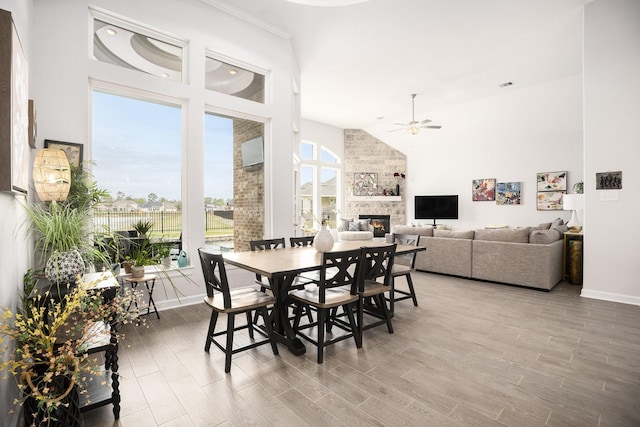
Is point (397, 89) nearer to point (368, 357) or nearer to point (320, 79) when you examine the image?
point (320, 79)

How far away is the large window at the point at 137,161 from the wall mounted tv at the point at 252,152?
0.95 meters

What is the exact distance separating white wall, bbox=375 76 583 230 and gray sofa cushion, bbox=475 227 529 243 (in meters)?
3.60

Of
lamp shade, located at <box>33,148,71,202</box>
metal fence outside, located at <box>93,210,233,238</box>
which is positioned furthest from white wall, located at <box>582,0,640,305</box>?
lamp shade, located at <box>33,148,71,202</box>

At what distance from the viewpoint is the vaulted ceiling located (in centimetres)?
408

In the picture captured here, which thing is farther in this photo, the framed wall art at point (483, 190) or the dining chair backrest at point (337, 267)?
the framed wall art at point (483, 190)

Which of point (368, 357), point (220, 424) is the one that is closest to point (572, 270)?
point (368, 357)

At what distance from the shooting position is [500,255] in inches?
186

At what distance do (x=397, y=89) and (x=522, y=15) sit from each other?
9.01 feet

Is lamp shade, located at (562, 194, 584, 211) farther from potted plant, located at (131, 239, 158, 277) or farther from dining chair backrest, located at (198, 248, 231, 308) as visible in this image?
potted plant, located at (131, 239, 158, 277)

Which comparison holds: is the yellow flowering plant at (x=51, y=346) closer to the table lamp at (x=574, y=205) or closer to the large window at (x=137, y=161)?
the large window at (x=137, y=161)

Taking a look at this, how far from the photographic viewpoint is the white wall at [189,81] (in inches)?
115

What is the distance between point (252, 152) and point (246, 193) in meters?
0.60

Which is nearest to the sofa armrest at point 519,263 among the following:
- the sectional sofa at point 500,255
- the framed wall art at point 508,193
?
the sectional sofa at point 500,255

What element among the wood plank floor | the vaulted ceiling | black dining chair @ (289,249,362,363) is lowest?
the wood plank floor
